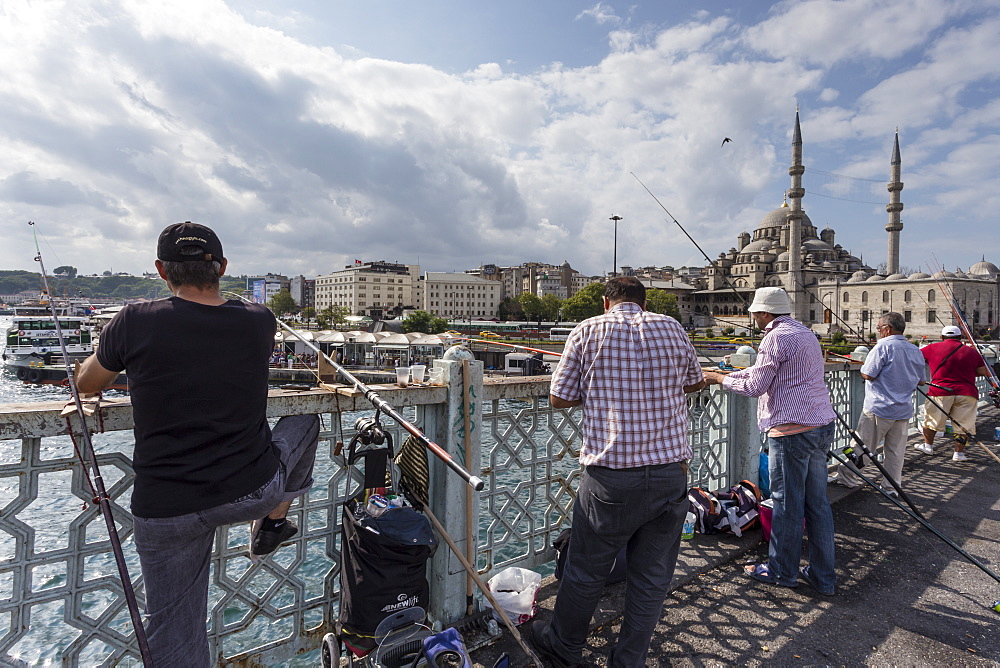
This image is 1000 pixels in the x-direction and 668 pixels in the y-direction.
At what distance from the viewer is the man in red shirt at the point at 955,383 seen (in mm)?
6367

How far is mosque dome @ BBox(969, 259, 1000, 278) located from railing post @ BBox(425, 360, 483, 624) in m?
106

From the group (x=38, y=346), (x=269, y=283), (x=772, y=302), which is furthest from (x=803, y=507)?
(x=269, y=283)

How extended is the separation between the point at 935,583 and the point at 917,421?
5443mm

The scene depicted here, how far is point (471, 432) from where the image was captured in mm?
2717

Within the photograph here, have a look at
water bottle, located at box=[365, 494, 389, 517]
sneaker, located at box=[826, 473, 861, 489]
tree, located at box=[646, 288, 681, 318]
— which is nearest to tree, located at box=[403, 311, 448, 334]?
tree, located at box=[646, 288, 681, 318]

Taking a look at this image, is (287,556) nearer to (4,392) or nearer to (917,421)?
(917,421)

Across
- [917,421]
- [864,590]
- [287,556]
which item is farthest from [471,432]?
[917,421]

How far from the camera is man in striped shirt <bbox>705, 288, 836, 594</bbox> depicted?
3.05 meters

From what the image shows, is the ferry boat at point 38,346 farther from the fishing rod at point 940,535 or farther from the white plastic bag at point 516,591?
the fishing rod at point 940,535

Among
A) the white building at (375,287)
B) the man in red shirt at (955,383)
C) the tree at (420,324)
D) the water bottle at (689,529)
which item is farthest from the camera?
the white building at (375,287)

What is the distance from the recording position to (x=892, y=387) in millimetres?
4785

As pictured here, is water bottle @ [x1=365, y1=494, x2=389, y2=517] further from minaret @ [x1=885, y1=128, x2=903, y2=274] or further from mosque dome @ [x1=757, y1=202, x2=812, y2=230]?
mosque dome @ [x1=757, y1=202, x2=812, y2=230]

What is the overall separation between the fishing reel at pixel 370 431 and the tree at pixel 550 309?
96.0 meters

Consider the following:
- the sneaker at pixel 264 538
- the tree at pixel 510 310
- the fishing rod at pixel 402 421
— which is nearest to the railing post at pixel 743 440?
the fishing rod at pixel 402 421
